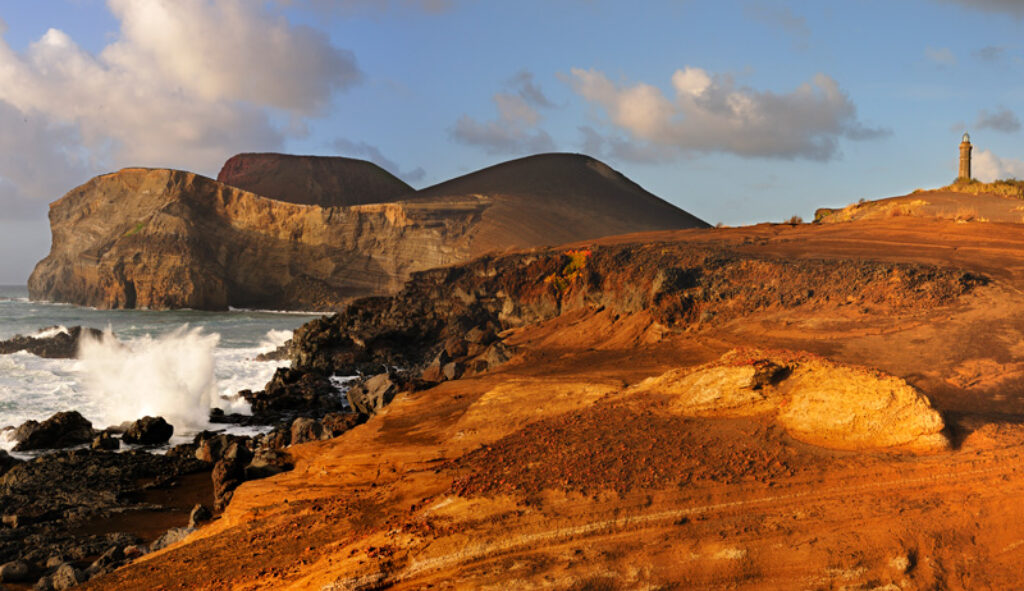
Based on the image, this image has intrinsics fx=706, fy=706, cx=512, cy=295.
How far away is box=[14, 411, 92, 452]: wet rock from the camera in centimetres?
1461

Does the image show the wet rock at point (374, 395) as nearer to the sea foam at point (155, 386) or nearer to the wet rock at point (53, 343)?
the sea foam at point (155, 386)

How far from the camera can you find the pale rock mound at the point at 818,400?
7.13 meters

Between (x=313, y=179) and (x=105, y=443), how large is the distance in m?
66.9

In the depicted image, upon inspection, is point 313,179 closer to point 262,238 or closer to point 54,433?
point 262,238

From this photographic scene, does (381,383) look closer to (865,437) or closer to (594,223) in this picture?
(865,437)

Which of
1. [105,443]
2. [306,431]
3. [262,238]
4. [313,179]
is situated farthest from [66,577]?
[313,179]

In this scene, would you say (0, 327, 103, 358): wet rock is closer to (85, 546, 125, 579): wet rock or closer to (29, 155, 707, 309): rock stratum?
(85, 546, 125, 579): wet rock

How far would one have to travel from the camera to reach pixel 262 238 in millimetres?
63531

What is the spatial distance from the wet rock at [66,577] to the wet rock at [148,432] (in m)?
7.97

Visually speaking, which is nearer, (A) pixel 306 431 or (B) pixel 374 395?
(A) pixel 306 431

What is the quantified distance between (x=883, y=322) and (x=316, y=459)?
10.5 meters

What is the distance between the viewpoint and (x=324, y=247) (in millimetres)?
63031

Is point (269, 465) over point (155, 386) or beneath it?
over

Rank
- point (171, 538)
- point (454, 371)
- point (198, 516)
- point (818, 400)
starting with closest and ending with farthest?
point (818, 400) → point (171, 538) → point (198, 516) → point (454, 371)
